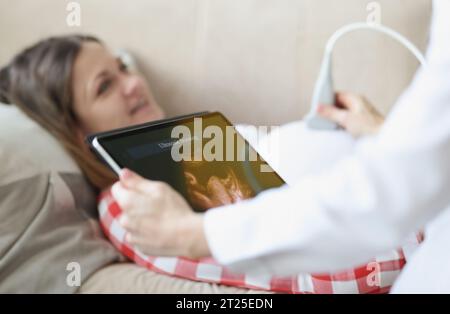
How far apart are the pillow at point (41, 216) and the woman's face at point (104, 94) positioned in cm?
9

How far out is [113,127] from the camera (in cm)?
93

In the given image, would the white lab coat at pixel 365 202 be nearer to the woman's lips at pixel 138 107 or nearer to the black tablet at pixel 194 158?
the black tablet at pixel 194 158

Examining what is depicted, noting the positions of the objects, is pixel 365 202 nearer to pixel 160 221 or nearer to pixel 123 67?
pixel 160 221

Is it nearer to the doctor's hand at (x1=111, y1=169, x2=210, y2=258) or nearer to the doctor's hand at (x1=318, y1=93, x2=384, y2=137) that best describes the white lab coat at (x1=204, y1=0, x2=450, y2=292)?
the doctor's hand at (x1=111, y1=169, x2=210, y2=258)

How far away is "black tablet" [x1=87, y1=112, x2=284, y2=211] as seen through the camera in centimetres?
54

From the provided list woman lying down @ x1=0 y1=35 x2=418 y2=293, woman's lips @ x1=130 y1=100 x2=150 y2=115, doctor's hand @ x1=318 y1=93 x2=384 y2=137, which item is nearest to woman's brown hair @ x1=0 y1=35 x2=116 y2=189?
woman lying down @ x1=0 y1=35 x2=418 y2=293

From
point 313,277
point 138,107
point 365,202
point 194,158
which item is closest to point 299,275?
point 313,277

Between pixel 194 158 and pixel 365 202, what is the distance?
11.9 inches

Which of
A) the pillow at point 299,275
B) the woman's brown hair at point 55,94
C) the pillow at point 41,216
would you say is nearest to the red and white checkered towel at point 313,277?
the pillow at point 299,275

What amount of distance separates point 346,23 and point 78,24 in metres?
0.49

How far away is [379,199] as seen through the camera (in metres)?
0.33
